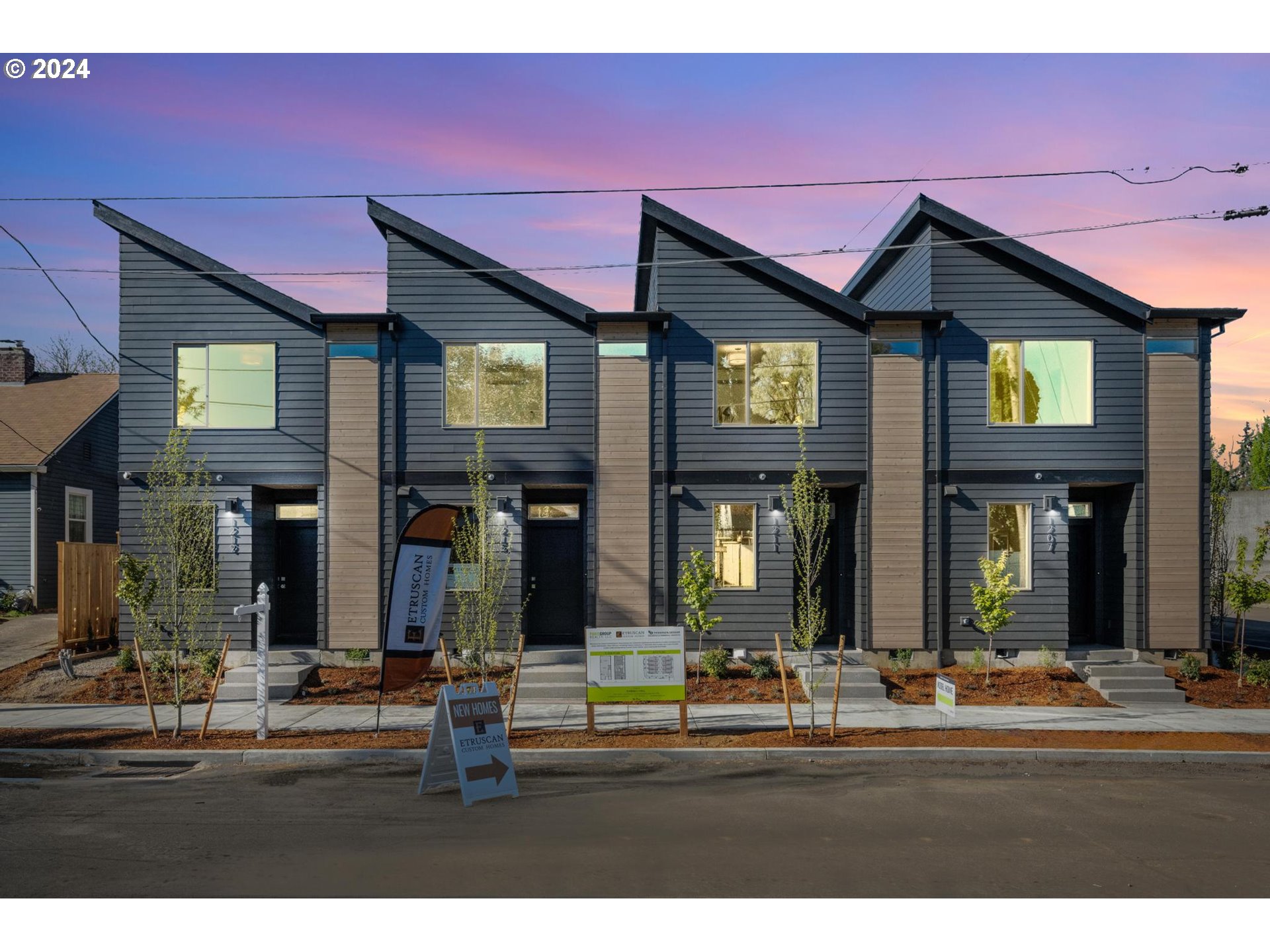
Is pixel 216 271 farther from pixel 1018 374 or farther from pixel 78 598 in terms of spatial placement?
pixel 1018 374

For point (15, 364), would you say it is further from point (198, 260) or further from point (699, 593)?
point (699, 593)

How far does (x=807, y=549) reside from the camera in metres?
13.0

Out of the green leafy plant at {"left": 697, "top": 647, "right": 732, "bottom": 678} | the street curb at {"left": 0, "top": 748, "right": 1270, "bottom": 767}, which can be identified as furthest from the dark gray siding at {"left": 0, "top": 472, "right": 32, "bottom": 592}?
the green leafy plant at {"left": 697, "top": 647, "right": 732, "bottom": 678}

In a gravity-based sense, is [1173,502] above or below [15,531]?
above

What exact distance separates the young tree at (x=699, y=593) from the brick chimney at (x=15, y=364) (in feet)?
78.4

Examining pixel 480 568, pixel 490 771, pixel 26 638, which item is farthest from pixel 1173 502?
pixel 26 638

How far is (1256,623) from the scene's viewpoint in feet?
91.0

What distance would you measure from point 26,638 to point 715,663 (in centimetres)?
1454

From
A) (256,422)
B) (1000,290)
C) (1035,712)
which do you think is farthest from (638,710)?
(1000,290)

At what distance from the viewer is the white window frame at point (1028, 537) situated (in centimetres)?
1741

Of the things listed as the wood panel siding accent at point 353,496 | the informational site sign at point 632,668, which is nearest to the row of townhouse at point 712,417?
the wood panel siding accent at point 353,496

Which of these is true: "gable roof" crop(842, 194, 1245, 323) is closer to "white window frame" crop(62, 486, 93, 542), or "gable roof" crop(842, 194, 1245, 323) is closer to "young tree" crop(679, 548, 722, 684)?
"young tree" crop(679, 548, 722, 684)

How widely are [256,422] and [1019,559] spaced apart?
14700mm

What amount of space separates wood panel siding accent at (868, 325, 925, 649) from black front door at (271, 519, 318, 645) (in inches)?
432
